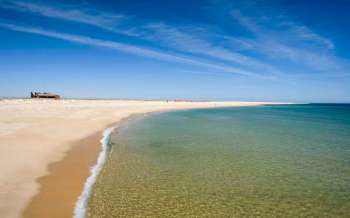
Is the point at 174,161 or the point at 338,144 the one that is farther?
the point at 338,144

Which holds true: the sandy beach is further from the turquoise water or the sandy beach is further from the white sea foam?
the turquoise water

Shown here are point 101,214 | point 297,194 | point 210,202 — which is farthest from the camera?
point 297,194

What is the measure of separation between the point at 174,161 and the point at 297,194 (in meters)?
5.42

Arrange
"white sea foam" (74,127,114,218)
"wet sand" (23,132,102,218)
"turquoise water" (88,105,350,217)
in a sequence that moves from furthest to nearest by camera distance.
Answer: "turquoise water" (88,105,350,217)
"white sea foam" (74,127,114,218)
"wet sand" (23,132,102,218)

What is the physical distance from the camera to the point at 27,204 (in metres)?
6.95

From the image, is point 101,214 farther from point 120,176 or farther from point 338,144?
point 338,144

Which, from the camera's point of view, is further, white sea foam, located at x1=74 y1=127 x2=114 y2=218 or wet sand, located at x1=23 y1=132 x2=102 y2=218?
white sea foam, located at x1=74 y1=127 x2=114 y2=218

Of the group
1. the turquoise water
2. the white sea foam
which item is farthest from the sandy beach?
the turquoise water

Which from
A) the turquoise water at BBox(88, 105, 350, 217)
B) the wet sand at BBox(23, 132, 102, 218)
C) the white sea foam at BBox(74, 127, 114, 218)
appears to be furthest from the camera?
the turquoise water at BBox(88, 105, 350, 217)

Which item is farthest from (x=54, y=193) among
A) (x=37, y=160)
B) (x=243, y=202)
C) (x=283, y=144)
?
(x=283, y=144)

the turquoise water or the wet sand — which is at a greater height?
the wet sand

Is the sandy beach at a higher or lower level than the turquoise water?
higher

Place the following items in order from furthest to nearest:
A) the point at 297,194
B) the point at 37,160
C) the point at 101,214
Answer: the point at 37,160 → the point at 297,194 → the point at 101,214

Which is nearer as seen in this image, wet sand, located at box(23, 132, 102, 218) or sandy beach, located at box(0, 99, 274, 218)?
wet sand, located at box(23, 132, 102, 218)
